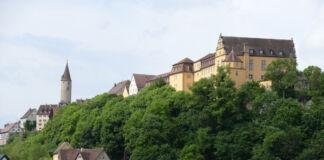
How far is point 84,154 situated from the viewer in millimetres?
84375

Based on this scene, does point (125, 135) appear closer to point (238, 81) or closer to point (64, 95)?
point (238, 81)

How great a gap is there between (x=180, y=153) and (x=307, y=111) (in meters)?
17.4

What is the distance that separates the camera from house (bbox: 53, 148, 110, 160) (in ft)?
272

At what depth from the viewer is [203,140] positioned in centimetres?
6900

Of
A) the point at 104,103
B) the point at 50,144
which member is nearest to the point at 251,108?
the point at 104,103

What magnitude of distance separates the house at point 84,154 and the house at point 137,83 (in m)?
28.5

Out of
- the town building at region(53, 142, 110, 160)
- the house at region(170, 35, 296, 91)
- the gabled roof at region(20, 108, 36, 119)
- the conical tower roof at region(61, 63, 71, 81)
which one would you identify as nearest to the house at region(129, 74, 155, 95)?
the house at region(170, 35, 296, 91)

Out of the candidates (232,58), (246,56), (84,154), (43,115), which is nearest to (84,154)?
(84,154)

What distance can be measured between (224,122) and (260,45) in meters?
18.3

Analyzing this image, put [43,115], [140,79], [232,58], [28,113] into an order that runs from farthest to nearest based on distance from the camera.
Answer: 1. [28,113]
2. [43,115]
3. [140,79]
4. [232,58]

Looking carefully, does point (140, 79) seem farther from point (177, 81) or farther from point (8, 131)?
point (8, 131)

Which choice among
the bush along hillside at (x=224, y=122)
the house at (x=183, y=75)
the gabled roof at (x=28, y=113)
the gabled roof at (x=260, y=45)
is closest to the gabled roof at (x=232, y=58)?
the gabled roof at (x=260, y=45)

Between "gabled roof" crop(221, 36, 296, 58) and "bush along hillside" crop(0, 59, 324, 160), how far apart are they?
19.1 ft

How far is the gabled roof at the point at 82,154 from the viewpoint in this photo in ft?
274
